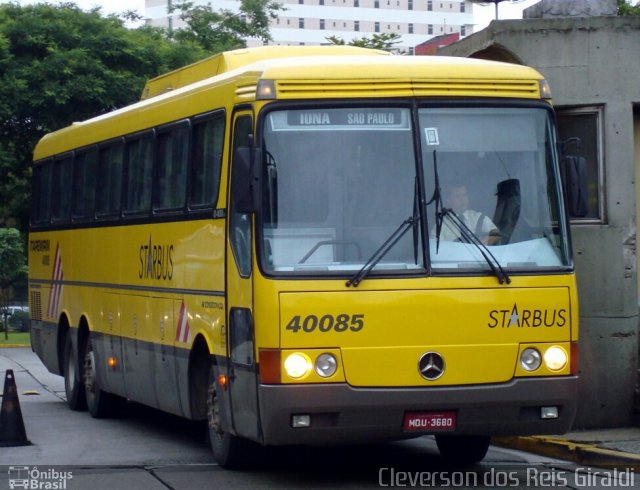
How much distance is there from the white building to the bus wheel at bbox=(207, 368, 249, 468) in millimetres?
114883

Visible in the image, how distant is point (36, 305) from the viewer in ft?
61.4

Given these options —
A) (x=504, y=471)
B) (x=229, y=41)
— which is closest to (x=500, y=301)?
(x=504, y=471)

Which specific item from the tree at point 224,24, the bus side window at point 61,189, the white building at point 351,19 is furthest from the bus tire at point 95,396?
the white building at point 351,19

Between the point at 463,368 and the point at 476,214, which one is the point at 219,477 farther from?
the point at 476,214

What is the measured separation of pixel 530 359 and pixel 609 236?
3.46 meters

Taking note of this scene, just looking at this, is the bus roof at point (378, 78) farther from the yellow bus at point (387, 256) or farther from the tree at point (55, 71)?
the tree at point (55, 71)

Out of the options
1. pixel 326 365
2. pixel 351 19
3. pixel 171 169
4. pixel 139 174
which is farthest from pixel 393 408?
pixel 351 19

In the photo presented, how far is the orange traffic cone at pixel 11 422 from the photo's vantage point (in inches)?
496

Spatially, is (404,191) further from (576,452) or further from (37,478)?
(37,478)

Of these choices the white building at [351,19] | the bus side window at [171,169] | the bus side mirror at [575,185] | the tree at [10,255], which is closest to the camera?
the bus side mirror at [575,185]

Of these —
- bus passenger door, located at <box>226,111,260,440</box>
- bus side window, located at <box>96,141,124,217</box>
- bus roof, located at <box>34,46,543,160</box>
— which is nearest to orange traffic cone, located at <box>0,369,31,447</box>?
bus side window, located at <box>96,141,124,217</box>

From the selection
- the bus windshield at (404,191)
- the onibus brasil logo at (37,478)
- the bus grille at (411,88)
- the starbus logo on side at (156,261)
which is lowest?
the onibus brasil logo at (37,478)

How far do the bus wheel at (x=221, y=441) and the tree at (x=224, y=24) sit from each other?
33.2m

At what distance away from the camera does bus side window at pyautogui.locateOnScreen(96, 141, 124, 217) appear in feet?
47.5
